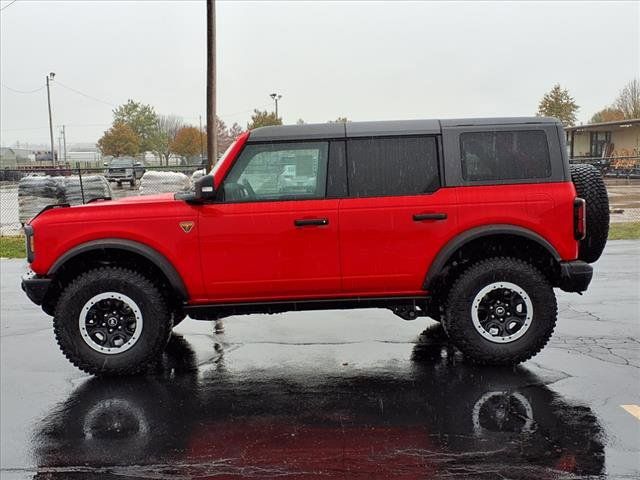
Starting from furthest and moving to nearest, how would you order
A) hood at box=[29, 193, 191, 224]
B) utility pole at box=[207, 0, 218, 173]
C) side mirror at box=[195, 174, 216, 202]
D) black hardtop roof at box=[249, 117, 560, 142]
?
utility pole at box=[207, 0, 218, 173] < black hardtop roof at box=[249, 117, 560, 142] < hood at box=[29, 193, 191, 224] < side mirror at box=[195, 174, 216, 202]

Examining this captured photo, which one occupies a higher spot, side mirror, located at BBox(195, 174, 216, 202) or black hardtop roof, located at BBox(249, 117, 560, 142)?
black hardtop roof, located at BBox(249, 117, 560, 142)

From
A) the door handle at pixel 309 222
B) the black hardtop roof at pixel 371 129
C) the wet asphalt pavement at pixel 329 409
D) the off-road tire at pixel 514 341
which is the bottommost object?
the wet asphalt pavement at pixel 329 409

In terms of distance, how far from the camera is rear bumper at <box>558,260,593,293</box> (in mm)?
5172

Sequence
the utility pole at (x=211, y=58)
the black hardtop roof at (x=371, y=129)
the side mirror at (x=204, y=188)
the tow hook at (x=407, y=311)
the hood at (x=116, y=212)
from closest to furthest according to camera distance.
A: the side mirror at (x=204, y=188)
the hood at (x=116, y=212)
the black hardtop roof at (x=371, y=129)
the tow hook at (x=407, y=311)
the utility pole at (x=211, y=58)

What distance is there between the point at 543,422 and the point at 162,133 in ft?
254

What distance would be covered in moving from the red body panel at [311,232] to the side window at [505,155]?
0.12 m

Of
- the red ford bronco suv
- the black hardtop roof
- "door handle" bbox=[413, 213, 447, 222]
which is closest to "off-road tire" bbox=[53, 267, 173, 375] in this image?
the red ford bronco suv

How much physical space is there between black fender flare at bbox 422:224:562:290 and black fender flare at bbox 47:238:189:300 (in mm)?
2083

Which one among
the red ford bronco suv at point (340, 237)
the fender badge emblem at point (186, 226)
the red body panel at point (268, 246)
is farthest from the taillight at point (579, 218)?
the fender badge emblem at point (186, 226)

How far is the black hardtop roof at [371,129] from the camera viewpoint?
5309 millimetres

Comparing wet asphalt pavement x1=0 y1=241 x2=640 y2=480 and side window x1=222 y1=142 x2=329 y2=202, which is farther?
side window x1=222 y1=142 x2=329 y2=202

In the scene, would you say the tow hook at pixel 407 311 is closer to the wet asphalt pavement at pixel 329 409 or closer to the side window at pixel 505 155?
the wet asphalt pavement at pixel 329 409

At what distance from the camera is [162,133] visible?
77375mm

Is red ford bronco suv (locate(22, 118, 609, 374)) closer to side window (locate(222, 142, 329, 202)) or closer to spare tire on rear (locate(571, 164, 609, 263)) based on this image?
side window (locate(222, 142, 329, 202))
